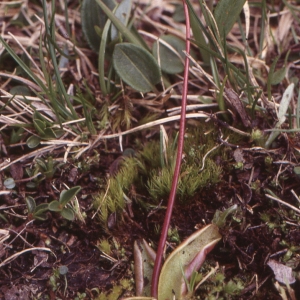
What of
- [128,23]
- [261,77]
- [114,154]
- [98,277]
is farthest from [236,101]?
[98,277]

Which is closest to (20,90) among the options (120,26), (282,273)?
(120,26)

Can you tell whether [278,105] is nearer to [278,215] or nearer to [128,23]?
[278,215]

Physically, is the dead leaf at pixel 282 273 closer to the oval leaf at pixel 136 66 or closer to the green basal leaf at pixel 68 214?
the green basal leaf at pixel 68 214

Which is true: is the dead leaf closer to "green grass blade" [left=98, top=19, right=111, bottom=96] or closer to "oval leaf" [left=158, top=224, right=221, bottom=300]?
"oval leaf" [left=158, top=224, right=221, bottom=300]

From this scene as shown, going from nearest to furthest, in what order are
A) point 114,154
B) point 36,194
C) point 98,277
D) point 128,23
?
point 98,277, point 36,194, point 114,154, point 128,23

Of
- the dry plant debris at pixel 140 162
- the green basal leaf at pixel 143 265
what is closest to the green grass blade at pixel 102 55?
the dry plant debris at pixel 140 162

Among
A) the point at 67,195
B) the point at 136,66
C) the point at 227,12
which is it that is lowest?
the point at 67,195

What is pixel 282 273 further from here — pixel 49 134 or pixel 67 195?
pixel 49 134
